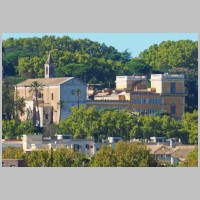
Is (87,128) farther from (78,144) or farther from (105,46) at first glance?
(105,46)

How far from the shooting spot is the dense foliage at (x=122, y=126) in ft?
315

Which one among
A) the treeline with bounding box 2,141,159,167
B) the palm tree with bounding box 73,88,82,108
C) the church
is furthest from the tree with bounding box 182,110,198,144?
the treeline with bounding box 2,141,159,167

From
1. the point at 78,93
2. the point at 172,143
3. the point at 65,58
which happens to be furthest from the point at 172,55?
the point at 172,143

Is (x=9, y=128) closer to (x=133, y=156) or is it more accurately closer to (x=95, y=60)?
(x=133, y=156)

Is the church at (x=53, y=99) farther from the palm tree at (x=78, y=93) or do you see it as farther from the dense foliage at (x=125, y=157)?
the dense foliage at (x=125, y=157)

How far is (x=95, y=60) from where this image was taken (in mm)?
123062

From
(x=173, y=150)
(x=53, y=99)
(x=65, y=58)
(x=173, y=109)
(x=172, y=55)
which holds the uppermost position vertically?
(x=172, y=55)

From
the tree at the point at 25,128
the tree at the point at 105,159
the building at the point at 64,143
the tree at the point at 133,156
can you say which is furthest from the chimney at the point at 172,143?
the tree at the point at 105,159

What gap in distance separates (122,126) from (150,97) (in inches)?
568

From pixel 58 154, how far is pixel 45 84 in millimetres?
30111

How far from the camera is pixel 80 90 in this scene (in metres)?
106

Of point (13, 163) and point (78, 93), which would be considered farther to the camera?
point (78, 93)

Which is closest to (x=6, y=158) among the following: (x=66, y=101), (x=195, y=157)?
(x=195, y=157)

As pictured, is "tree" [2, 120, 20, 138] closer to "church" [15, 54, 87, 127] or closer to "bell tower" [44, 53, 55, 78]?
"church" [15, 54, 87, 127]
